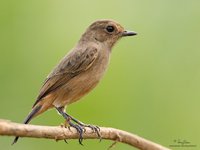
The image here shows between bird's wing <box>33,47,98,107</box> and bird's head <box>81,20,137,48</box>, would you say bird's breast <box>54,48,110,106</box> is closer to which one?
bird's wing <box>33,47,98,107</box>

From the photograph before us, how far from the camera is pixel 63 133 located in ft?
17.1

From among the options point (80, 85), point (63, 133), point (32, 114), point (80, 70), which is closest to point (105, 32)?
point (80, 70)

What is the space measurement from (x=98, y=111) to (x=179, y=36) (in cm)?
146

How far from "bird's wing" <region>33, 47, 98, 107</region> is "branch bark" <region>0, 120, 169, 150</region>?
2.54ft

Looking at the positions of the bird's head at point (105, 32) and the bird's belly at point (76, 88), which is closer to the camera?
the bird's belly at point (76, 88)

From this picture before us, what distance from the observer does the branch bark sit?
447cm

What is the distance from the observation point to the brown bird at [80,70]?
645cm

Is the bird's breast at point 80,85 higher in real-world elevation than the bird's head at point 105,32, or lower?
lower

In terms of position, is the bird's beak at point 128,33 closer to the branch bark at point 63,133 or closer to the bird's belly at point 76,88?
the bird's belly at point 76,88

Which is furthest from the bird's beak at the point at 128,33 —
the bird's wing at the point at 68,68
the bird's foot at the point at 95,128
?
the bird's foot at the point at 95,128

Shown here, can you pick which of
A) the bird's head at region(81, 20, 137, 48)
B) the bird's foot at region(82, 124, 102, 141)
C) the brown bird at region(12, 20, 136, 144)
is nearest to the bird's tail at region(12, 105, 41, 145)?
the brown bird at region(12, 20, 136, 144)

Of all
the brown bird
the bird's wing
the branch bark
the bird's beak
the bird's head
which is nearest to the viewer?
the branch bark

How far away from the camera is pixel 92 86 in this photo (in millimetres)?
6496

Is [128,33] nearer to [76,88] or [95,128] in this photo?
[76,88]
